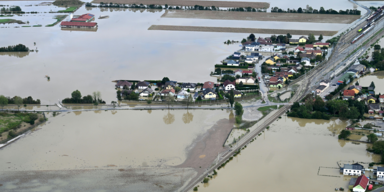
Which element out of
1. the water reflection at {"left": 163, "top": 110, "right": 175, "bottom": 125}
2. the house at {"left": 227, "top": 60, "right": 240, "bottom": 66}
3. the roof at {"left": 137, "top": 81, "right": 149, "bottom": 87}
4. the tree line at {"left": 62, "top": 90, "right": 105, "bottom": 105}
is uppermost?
the house at {"left": 227, "top": 60, "right": 240, "bottom": 66}

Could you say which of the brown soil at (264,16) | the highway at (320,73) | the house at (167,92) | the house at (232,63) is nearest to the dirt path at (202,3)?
the brown soil at (264,16)

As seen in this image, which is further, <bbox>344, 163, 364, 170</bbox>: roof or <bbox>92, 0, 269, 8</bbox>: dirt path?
<bbox>92, 0, 269, 8</bbox>: dirt path

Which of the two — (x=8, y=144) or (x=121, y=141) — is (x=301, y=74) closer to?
(x=121, y=141)

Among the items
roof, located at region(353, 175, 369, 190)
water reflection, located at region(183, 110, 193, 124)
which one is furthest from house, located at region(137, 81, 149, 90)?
roof, located at region(353, 175, 369, 190)

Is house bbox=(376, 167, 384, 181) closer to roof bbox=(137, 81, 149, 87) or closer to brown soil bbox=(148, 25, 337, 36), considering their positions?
roof bbox=(137, 81, 149, 87)

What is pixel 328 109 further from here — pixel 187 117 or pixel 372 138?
pixel 187 117

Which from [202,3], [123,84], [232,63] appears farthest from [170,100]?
[202,3]
